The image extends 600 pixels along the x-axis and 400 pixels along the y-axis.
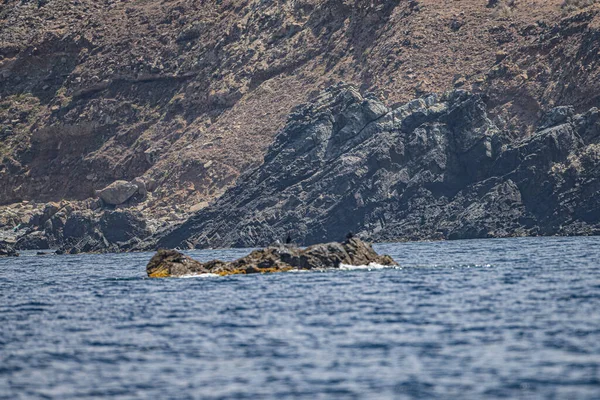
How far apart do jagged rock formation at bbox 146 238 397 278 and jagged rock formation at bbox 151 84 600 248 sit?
4858 cm

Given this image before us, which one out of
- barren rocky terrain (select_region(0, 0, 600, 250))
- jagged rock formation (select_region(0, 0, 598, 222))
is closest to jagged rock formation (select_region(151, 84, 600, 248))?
barren rocky terrain (select_region(0, 0, 600, 250))

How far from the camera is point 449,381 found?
3111 cm

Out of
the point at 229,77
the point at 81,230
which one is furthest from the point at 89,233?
the point at 229,77

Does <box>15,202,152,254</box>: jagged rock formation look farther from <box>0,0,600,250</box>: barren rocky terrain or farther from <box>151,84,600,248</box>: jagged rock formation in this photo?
<box>151,84,600,248</box>: jagged rock formation

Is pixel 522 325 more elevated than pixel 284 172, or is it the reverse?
pixel 284 172

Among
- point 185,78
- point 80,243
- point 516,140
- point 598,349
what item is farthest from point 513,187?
point 598,349

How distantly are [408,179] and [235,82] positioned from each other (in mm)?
51302

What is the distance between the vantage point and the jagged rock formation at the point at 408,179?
122 meters

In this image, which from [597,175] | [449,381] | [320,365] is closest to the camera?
[449,381]

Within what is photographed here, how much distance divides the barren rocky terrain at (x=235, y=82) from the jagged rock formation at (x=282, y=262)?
58.9 meters

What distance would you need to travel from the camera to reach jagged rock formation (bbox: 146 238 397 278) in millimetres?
74188

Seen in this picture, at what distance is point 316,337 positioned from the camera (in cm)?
4019

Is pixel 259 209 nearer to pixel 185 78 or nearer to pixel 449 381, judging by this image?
pixel 185 78

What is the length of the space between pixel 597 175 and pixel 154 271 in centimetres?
6108
